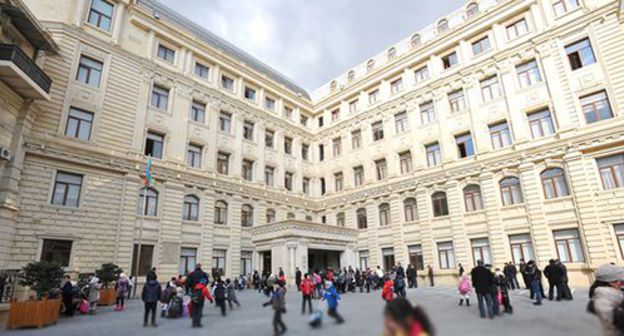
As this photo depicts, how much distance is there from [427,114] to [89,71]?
26.0m

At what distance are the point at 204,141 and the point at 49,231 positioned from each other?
477 inches

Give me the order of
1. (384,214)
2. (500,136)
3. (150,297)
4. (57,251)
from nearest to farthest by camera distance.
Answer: (150,297), (57,251), (500,136), (384,214)

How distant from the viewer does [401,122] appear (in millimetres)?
31172

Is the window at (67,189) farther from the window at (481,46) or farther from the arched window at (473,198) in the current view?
the window at (481,46)

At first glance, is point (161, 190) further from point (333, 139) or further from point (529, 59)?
point (529, 59)

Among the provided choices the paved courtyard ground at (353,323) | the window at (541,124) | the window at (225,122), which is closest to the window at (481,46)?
the window at (541,124)

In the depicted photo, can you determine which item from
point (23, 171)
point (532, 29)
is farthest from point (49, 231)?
point (532, 29)

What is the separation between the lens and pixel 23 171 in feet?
59.3

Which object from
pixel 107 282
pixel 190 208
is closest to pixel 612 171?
pixel 190 208

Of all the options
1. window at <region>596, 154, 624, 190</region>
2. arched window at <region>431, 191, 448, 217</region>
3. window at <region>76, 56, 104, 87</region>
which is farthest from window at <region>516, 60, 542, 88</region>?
window at <region>76, 56, 104, 87</region>

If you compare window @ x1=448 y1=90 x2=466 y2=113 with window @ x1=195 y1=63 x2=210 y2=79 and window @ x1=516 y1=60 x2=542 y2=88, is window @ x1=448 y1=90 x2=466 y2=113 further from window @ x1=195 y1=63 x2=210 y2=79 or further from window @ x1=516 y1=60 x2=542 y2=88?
window @ x1=195 y1=63 x2=210 y2=79

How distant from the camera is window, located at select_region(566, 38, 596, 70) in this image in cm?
2209

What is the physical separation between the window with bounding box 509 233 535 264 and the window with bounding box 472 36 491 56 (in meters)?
14.9

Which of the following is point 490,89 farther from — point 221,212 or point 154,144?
point 154,144
